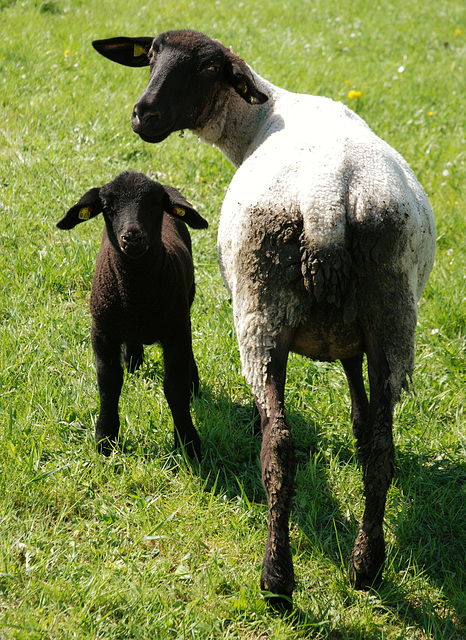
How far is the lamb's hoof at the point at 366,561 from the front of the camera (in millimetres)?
3055

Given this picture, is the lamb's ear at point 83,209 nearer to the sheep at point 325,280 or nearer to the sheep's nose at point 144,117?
the sheep's nose at point 144,117

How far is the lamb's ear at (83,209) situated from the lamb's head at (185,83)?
43cm

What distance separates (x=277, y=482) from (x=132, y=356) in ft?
6.66

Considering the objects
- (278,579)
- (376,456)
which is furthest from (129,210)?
(278,579)

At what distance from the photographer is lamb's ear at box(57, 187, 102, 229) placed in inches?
144

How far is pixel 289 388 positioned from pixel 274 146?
6.12 feet

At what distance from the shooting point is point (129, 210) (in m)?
3.56

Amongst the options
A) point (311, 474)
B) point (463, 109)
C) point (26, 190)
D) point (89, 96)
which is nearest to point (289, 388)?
point (311, 474)

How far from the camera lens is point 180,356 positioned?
3.84 m

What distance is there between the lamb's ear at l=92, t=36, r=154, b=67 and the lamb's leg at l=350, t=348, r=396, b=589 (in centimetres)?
248

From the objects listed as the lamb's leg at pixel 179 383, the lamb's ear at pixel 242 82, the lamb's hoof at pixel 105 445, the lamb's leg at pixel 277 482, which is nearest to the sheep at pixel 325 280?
the lamb's leg at pixel 277 482

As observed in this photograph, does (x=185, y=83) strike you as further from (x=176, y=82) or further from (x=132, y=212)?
(x=132, y=212)

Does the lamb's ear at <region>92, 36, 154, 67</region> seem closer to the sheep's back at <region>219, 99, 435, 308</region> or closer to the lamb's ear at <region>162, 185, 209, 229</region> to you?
the lamb's ear at <region>162, 185, 209, 229</region>

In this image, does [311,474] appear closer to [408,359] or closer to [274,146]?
[408,359]
